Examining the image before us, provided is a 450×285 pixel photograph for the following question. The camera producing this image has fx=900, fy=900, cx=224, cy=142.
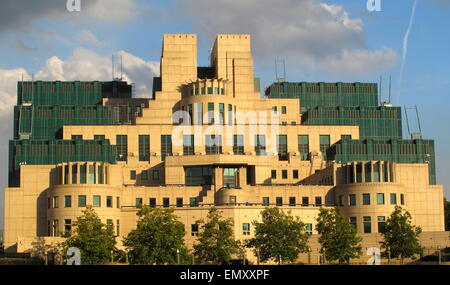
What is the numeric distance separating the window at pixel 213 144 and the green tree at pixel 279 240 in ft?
135

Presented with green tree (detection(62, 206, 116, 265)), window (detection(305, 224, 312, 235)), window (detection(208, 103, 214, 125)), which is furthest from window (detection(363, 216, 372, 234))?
green tree (detection(62, 206, 116, 265))

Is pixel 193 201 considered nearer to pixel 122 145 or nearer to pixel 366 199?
pixel 122 145

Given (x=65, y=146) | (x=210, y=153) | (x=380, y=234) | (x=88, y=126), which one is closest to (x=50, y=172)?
(x=65, y=146)

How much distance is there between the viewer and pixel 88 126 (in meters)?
199

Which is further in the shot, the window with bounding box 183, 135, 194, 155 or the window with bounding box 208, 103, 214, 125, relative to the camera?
the window with bounding box 208, 103, 214, 125

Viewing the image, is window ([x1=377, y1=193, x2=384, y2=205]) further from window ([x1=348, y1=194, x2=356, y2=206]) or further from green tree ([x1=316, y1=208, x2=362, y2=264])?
green tree ([x1=316, y1=208, x2=362, y2=264])

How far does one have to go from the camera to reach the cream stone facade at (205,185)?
172m

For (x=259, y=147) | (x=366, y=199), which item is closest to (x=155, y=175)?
(x=259, y=147)

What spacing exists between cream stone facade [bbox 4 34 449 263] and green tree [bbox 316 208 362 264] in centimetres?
1046

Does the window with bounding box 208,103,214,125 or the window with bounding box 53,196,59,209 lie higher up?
the window with bounding box 208,103,214,125

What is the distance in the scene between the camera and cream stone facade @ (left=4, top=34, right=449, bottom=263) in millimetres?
172375

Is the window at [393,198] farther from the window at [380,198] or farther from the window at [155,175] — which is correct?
the window at [155,175]

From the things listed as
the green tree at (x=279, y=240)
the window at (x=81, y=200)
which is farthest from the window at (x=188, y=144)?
the green tree at (x=279, y=240)
